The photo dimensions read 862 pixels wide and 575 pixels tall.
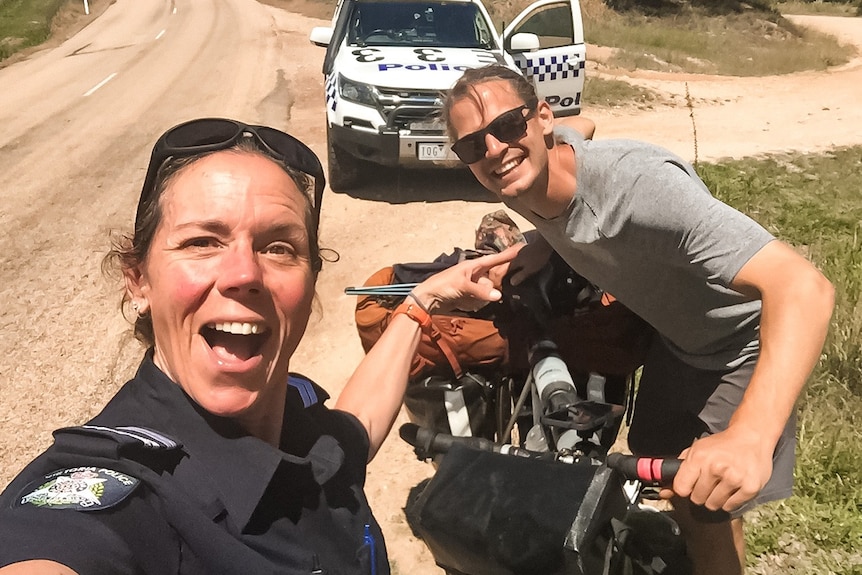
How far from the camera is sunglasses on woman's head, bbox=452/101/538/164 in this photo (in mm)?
2246

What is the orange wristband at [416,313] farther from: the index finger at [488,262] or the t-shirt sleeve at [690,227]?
the t-shirt sleeve at [690,227]

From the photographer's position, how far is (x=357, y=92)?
6.69m

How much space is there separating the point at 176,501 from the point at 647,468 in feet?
2.77

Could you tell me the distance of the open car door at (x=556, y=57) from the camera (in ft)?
25.2

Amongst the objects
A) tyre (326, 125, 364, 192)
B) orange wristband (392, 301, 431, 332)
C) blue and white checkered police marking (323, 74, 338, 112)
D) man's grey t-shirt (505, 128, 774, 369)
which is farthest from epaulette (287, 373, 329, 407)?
tyre (326, 125, 364, 192)

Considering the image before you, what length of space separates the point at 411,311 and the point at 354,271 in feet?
11.4

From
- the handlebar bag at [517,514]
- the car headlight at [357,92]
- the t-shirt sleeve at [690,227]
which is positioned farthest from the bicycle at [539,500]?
the car headlight at [357,92]

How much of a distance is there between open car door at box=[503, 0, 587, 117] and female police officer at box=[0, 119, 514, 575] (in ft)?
21.4

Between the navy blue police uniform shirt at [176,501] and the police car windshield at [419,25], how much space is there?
6.63m

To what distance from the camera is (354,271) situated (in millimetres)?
5609

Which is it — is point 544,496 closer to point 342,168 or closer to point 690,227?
point 690,227

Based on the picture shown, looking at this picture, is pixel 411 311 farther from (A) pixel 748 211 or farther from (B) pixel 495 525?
(A) pixel 748 211

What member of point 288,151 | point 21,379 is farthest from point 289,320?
point 21,379

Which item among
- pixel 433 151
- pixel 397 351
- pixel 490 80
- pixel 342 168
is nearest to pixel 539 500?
pixel 397 351
